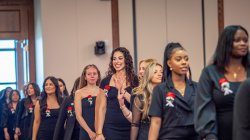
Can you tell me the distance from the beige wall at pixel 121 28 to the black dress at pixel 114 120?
4.26 metres

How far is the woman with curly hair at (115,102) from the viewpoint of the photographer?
6.15m

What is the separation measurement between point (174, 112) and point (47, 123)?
3.69 metres

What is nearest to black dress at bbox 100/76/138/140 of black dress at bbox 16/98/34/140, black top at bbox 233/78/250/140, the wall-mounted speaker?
black top at bbox 233/78/250/140

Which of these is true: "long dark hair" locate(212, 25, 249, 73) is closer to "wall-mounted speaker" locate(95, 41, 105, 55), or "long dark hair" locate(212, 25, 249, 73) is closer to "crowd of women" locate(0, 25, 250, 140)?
"crowd of women" locate(0, 25, 250, 140)

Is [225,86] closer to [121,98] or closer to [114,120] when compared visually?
[121,98]

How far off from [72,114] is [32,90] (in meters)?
2.46

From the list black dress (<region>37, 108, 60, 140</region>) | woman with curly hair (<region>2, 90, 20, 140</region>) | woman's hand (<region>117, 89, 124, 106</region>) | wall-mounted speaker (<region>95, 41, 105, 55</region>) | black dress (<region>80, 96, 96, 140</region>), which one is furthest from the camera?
woman with curly hair (<region>2, 90, 20, 140</region>)

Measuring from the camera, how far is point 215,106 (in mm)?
3674

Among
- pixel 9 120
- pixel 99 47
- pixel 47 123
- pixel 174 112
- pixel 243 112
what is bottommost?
pixel 9 120

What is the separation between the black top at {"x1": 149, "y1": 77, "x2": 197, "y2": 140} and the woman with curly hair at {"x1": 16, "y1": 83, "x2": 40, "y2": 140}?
521 centimetres

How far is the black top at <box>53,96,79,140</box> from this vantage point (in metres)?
7.22

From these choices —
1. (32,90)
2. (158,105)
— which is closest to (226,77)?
(158,105)

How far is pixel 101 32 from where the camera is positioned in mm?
10547

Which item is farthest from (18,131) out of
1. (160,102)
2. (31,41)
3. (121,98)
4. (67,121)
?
(160,102)
